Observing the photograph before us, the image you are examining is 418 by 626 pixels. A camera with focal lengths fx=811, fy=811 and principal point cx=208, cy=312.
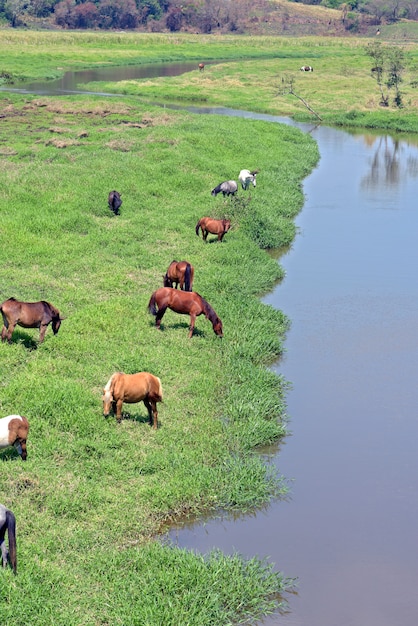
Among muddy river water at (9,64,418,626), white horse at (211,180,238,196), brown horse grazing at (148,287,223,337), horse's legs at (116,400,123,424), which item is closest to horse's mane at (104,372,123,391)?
horse's legs at (116,400,123,424)

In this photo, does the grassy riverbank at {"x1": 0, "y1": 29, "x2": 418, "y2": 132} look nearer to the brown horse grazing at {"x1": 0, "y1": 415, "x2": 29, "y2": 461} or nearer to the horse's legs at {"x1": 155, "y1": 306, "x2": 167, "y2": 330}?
the horse's legs at {"x1": 155, "y1": 306, "x2": 167, "y2": 330}

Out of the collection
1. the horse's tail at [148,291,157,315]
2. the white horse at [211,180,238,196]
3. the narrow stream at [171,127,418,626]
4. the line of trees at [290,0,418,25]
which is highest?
the line of trees at [290,0,418,25]

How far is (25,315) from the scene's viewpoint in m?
13.3

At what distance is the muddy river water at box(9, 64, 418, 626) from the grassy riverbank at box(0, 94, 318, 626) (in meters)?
0.42

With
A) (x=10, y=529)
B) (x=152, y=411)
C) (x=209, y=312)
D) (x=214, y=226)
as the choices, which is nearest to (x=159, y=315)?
(x=209, y=312)

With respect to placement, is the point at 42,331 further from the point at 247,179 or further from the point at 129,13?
the point at 129,13

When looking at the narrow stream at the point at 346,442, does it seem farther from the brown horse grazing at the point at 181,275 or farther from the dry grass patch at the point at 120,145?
the dry grass patch at the point at 120,145

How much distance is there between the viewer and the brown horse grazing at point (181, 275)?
15.9 m

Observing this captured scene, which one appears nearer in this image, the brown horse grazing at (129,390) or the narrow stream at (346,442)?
the narrow stream at (346,442)

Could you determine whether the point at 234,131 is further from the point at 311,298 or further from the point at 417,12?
the point at 417,12

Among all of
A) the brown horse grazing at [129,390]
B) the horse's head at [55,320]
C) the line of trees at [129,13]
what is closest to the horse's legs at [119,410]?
the brown horse grazing at [129,390]

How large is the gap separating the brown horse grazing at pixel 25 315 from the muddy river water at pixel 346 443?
14.3 feet

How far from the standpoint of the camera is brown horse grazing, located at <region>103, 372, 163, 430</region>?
1127cm

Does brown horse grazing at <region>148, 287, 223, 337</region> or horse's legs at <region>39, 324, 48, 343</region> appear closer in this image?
horse's legs at <region>39, 324, 48, 343</region>
